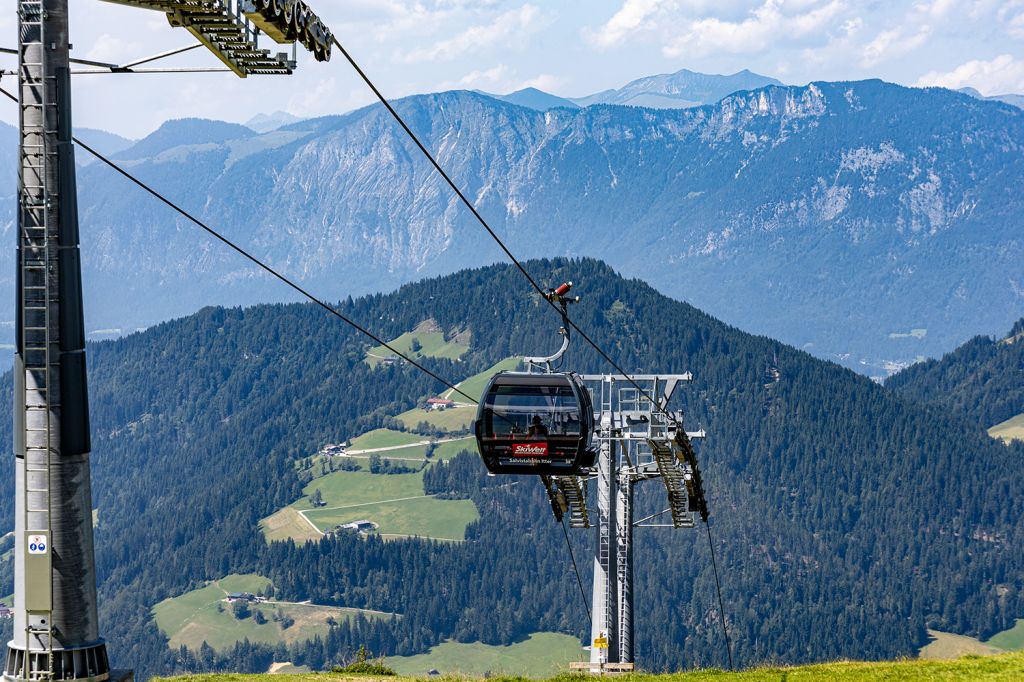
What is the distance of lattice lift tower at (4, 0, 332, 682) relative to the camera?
19.6m

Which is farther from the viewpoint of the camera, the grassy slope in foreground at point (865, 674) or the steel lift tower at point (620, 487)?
the steel lift tower at point (620, 487)

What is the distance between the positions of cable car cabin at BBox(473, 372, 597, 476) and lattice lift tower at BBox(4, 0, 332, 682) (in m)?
20.0

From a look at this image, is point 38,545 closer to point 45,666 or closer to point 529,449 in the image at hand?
point 45,666

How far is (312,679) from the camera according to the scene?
29.7 metres

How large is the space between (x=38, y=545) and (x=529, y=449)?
21.2 metres

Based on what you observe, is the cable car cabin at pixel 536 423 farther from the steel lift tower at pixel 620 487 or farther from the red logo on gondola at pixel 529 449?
the steel lift tower at pixel 620 487

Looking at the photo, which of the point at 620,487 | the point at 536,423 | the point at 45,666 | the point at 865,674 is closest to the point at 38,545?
the point at 45,666

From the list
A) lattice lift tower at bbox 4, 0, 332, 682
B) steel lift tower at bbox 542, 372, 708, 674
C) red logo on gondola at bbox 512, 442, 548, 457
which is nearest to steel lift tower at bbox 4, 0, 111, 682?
lattice lift tower at bbox 4, 0, 332, 682

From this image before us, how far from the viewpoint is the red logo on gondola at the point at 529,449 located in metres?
40.1

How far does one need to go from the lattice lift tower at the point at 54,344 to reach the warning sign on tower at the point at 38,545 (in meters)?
0.02

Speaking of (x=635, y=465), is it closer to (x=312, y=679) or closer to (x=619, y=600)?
(x=619, y=600)

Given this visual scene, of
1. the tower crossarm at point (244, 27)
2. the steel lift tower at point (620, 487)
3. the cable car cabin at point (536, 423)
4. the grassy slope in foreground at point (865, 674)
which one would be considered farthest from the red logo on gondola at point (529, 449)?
the tower crossarm at point (244, 27)

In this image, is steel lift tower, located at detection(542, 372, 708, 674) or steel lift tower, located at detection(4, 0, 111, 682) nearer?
steel lift tower, located at detection(4, 0, 111, 682)

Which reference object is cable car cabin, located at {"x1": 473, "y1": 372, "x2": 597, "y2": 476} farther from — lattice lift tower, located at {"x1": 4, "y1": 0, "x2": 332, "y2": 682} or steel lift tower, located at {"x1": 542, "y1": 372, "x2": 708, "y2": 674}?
lattice lift tower, located at {"x1": 4, "y1": 0, "x2": 332, "y2": 682}
